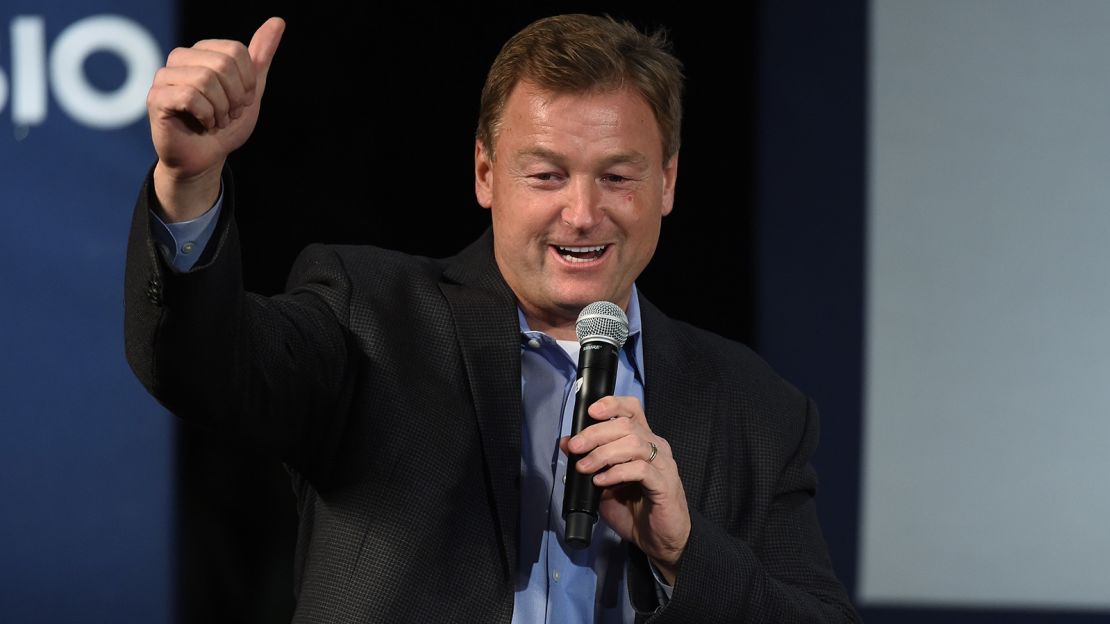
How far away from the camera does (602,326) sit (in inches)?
66.0

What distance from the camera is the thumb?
1.47 m

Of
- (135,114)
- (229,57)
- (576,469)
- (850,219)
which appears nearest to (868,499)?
(850,219)

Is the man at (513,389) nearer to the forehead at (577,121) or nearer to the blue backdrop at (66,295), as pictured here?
the forehead at (577,121)

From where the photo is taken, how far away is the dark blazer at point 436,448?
1.72 metres

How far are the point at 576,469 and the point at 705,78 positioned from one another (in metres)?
1.91

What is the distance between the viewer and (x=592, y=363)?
1.64m

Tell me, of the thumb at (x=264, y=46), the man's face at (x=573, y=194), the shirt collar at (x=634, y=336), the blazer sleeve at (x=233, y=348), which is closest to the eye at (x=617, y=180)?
the man's face at (x=573, y=194)

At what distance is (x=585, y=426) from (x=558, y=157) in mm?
516

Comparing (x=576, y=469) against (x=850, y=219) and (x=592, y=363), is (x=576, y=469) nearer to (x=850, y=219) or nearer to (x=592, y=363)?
(x=592, y=363)

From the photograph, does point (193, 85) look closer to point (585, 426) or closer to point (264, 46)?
point (264, 46)

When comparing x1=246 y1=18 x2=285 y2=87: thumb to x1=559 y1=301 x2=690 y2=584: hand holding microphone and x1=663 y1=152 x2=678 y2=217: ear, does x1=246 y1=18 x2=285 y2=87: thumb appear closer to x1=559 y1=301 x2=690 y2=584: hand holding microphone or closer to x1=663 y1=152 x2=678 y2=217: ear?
x1=559 y1=301 x2=690 y2=584: hand holding microphone

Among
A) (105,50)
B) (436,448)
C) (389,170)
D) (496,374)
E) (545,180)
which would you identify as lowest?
(436,448)

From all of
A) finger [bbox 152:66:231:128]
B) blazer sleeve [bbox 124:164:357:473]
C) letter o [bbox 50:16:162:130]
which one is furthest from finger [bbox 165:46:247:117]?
letter o [bbox 50:16:162:130]

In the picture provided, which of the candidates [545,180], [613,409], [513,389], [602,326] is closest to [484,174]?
[545,180]
